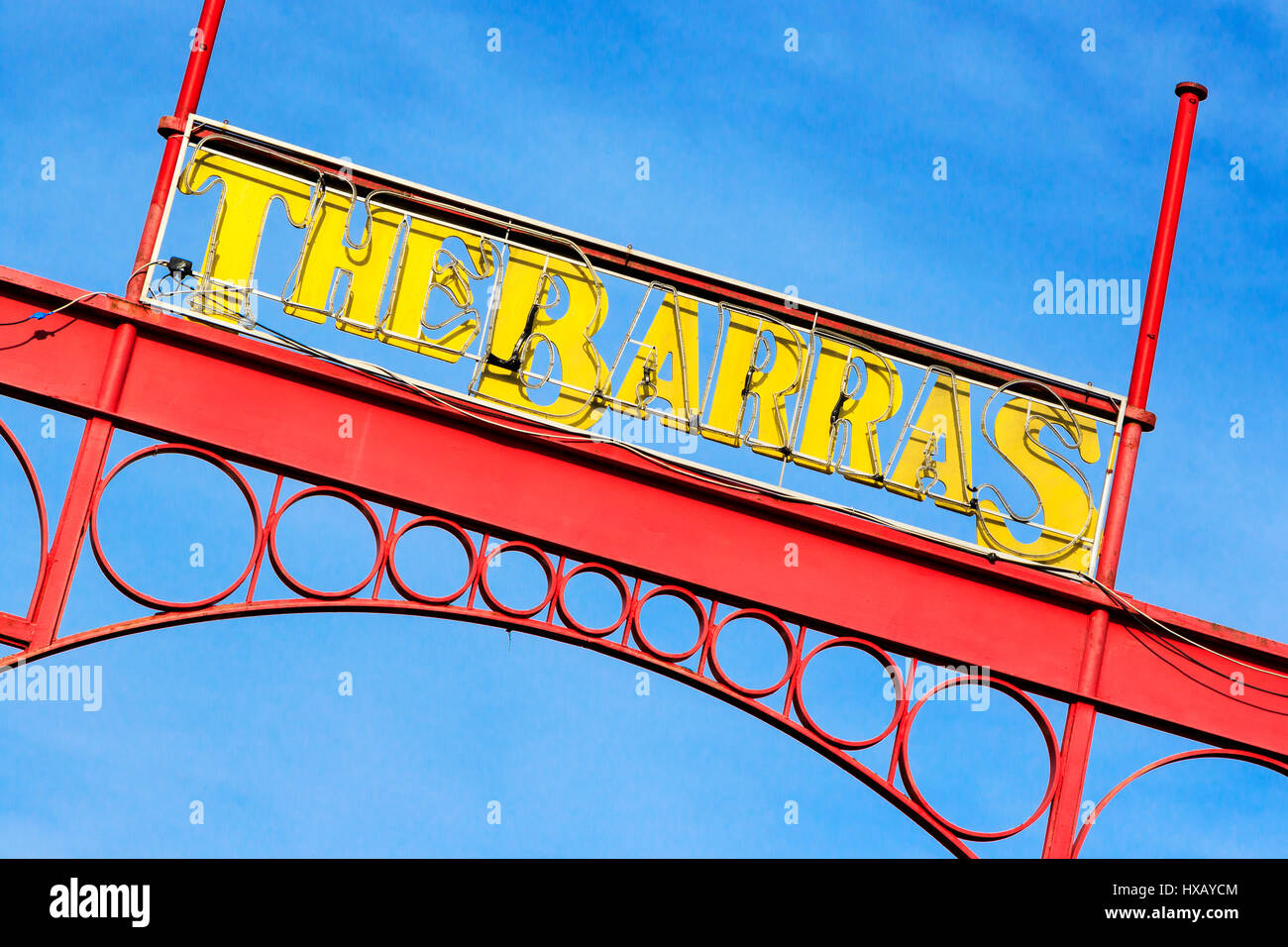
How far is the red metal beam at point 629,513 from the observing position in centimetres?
1054

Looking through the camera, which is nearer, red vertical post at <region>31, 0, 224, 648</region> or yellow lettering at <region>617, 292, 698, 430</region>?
red vertical post at <region>31, 0, 224, 648</region>

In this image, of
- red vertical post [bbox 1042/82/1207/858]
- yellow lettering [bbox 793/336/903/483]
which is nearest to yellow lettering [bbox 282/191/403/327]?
yellow lettering [bbox 793/336/903/483]

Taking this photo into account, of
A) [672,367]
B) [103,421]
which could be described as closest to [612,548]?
[672,367]

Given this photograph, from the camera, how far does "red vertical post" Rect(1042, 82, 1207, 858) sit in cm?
1070

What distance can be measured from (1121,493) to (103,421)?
5959mm

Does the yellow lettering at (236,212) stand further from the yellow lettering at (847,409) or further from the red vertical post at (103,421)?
the yellow lettering at (847,409)

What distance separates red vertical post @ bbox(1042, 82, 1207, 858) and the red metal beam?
96 mm

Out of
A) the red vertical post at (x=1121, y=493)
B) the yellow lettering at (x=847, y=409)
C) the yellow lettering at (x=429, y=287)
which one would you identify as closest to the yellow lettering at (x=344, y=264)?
the yellow lettering at (x=429, y=287)

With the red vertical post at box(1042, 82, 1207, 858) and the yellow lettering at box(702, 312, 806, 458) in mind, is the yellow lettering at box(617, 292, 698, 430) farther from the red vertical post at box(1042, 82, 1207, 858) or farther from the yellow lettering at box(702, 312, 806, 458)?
the red vertical post at box(1042, 82, 1207, 858)
